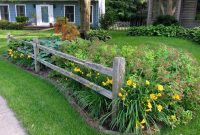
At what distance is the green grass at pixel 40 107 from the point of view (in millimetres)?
3984

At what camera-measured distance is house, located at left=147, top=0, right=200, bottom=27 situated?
18.2 meters

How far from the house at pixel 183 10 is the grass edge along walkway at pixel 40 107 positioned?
1403 cm

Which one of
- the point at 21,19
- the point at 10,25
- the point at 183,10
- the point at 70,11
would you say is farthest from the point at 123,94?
the point at 70,11

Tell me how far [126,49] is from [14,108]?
269cm

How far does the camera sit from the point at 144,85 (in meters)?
3.90

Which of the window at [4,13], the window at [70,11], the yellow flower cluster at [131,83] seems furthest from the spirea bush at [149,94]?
the window at [4,13]

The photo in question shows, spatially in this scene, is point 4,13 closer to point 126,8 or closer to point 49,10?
point 49,10

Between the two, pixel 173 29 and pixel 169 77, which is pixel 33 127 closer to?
pixel 169 77

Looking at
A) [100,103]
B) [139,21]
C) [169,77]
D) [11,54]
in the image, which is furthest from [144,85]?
[139,21]

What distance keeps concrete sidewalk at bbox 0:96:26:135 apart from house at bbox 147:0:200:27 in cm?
1583

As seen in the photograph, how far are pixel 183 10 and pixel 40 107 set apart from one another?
16935 millimetres

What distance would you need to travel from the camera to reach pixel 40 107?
15.8ft

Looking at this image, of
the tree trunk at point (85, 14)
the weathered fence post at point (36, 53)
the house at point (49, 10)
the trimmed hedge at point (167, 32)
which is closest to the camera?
the weathered fence post at point (36, 53)

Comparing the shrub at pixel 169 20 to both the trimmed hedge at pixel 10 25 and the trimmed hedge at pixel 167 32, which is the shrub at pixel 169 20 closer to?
the trimmed hedge at pixel 167 32
